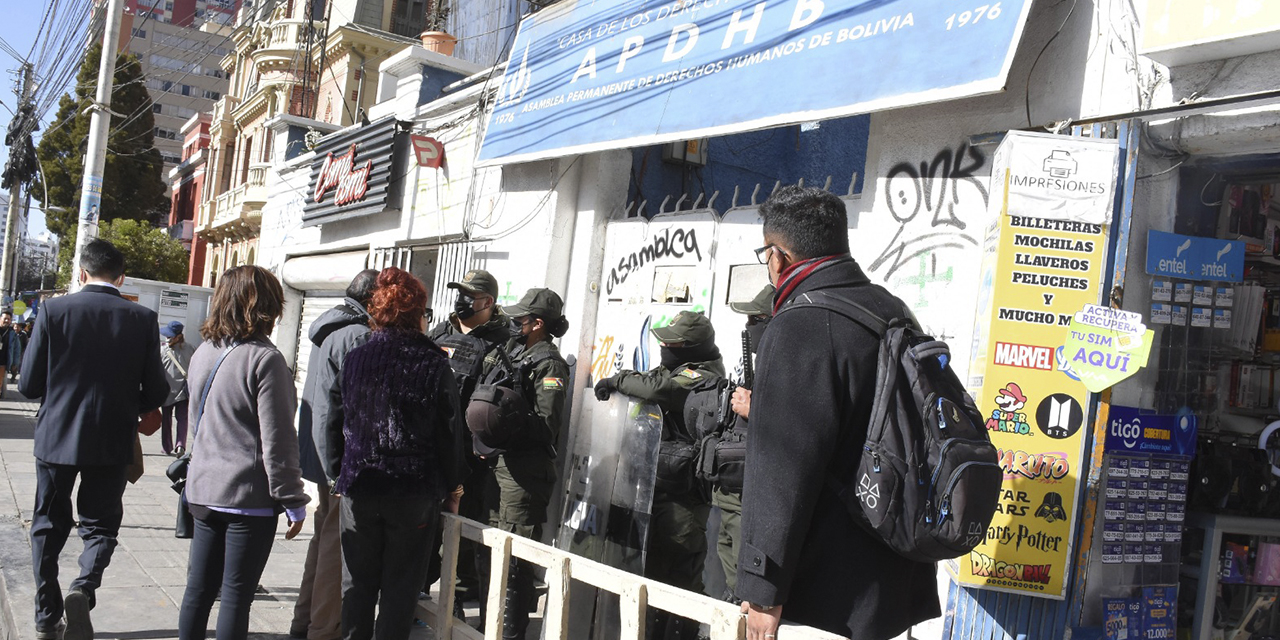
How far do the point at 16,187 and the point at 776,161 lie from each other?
1332 inches

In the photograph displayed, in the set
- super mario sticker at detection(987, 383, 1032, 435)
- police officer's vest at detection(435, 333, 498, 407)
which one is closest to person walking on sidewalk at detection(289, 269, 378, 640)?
police officer's vest at detection(435, 333, 498, 407)

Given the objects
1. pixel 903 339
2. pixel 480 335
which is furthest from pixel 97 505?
pixel 903 339

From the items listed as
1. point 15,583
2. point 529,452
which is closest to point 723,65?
point 529,452

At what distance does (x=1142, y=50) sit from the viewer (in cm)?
392

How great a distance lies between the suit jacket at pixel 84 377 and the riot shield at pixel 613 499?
223 centimetres

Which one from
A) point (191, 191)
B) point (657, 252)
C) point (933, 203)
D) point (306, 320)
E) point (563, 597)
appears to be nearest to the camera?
point (563, 597)

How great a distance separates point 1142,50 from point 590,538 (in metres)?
3.29

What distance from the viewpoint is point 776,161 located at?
8.12 m

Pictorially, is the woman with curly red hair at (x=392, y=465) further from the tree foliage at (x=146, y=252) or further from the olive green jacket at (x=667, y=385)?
the tree foliage at (x=146, y=252)

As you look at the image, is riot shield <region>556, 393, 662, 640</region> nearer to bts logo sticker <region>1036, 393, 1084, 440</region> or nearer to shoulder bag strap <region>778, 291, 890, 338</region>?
bts logo sticker <region>1036, 393, 1084, 440</region>

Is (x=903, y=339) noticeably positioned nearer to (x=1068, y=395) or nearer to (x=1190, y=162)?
(x=1068, y=395)

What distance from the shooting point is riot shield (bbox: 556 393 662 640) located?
461cm

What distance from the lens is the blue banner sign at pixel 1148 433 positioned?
4.15 m

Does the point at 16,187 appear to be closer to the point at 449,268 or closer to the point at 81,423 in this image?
the point at 449,268
